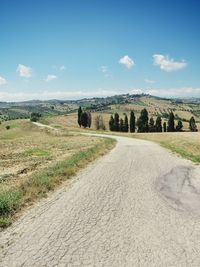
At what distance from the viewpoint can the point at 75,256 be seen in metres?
7.05

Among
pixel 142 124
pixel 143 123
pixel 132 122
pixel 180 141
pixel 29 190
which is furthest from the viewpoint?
pixel 132 122

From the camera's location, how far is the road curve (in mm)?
6945

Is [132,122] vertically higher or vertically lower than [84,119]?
lower

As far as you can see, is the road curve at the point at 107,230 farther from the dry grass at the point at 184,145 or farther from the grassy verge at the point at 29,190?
the dry grass at the point at 184,145

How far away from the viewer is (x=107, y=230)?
8.62m

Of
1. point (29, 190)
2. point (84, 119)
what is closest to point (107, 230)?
point (29, 190)

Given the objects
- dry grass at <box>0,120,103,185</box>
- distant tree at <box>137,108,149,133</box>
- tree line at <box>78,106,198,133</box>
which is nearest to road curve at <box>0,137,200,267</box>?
dry grass at <box>0,120,103,185</box>

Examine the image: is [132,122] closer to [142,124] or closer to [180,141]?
[142,124]

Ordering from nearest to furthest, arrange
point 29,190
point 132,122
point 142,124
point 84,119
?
point 29,190 < point 142,124 < point 132,122 < point 84,119

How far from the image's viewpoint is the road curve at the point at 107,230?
6.95 metres

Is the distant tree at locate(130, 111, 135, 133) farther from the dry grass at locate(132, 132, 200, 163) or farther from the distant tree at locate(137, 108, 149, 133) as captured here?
the dry grass at locate(132, 132, 200, 163)

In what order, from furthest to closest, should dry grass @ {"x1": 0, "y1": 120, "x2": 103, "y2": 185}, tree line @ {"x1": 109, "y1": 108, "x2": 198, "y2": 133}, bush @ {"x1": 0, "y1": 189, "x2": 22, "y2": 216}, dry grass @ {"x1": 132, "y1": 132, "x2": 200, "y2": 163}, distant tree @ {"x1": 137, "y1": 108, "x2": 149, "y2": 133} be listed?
tree line @ {"x1": 109, "y1": 108, "x2": 198, "y2": 133}
distant tree @ {"x1": 137, "y1": 108, "x2": 149, "y2": 133}
dry grass @ {"x1": 132, "y1": 132, "x2": 200, "y2": 163}
dry grass @ {"x1": 0, "y1": 120, "x2": 103, "y2": 185}
bush @ {"x1": 0, "y1": 189, "x2": 22, "y2": 216}

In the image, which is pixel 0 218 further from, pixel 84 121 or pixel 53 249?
pixel 84 121

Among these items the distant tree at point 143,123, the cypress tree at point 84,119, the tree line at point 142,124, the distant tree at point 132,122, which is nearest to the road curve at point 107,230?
the distant tree at point 143,123
